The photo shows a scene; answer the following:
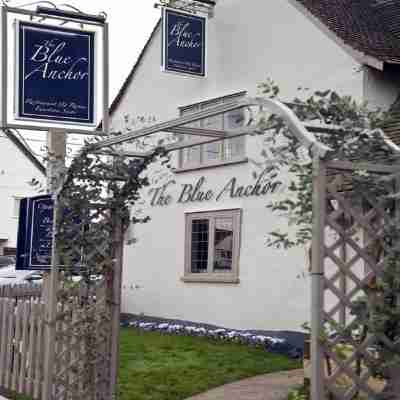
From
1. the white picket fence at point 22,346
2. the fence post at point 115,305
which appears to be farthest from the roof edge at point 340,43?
the white picket fence at point 22,346

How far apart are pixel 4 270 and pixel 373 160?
18.0m

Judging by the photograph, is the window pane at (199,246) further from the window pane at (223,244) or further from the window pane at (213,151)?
→ the window pane at (213,151)

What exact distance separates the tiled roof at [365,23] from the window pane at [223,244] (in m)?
4.09

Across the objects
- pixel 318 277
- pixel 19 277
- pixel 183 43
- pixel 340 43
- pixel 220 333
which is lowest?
pixel 220 333

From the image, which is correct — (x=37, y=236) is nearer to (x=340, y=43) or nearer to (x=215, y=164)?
(x=340, y=43)

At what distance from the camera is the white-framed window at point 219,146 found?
49.3ft

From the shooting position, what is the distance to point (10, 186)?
41781 millimetres

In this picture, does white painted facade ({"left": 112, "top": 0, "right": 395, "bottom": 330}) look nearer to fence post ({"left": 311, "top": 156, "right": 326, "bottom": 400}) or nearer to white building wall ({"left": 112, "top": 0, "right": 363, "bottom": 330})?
white building wall ({"left": 112, "top": 0, "right": 363, "bottom": 330})

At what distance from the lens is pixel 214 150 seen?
15734 millimetres

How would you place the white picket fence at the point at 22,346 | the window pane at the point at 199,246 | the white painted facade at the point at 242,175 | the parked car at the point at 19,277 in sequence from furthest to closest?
the parked car at the point at 19,277, the window pane at the point at 199,246, the white painted facade at the point at 242,175, the white picket fence at the point at 22,346

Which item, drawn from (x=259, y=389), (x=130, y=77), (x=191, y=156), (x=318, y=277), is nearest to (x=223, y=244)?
(x=191, y=156)

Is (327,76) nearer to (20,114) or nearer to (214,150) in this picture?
(214,150)

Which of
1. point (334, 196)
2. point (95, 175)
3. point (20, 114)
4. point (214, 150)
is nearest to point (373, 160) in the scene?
point (334, 196)

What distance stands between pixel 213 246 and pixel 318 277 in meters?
10.4
